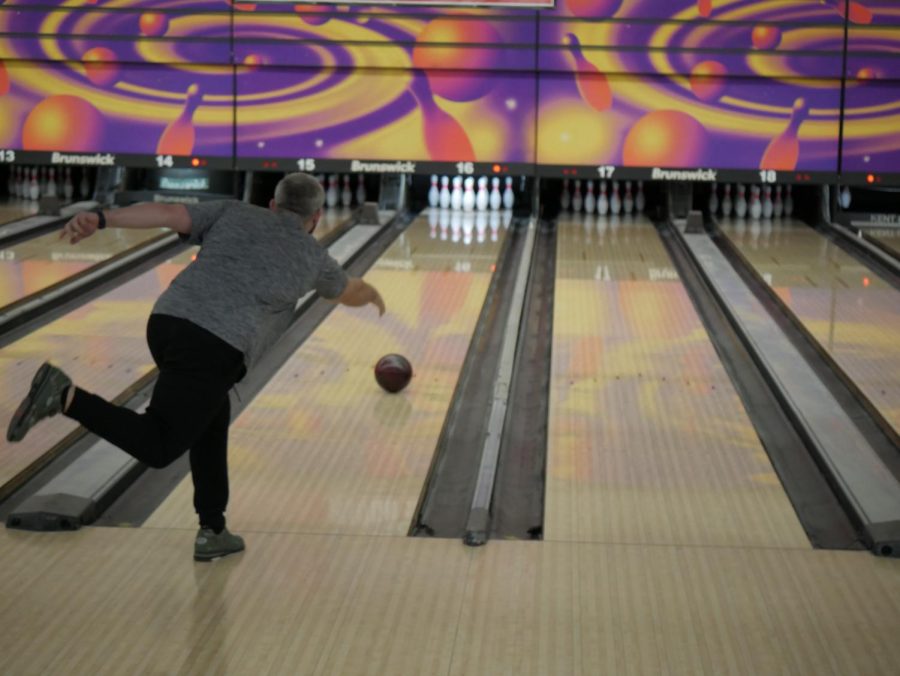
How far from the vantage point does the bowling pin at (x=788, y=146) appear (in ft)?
26.2

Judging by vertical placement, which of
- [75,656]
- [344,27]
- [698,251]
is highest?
[344,27]

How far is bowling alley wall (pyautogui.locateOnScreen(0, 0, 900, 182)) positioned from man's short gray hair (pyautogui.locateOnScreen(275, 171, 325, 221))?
529 cm

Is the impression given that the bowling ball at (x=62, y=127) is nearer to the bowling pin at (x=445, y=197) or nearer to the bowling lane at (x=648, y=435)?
the bowling pin at (x=445, y=197)

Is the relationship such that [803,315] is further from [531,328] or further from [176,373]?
[176,373]

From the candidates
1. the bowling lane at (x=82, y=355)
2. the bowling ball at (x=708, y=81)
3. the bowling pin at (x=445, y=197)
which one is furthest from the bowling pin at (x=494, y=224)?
the bowling lane at (x=82, y=355)

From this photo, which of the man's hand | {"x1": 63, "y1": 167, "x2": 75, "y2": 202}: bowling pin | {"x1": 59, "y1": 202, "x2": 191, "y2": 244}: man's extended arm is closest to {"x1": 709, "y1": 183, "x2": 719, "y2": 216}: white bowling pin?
{"x1": 63, "y1": 167, "x2": 75, "y2": 202}: bowling pin

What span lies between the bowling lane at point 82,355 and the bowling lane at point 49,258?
0.34 m

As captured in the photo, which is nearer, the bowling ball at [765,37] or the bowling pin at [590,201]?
the bowling ball at [765,37]

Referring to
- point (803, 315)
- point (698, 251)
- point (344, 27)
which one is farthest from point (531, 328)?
point (344, 27)

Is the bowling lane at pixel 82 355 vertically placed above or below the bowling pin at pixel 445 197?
below

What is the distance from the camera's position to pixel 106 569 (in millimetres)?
3068

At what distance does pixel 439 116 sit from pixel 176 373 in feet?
18.3

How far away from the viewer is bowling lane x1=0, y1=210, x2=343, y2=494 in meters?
4.00

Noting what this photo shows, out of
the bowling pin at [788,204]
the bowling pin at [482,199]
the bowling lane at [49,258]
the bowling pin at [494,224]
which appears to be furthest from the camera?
the bowling pin at [482,199]
